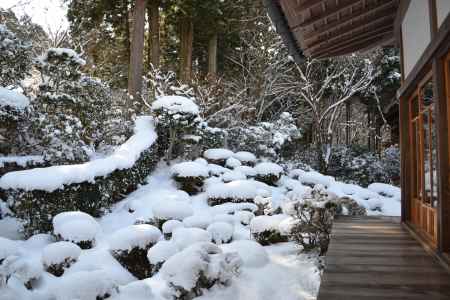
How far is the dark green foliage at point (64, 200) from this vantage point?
22.9 ft

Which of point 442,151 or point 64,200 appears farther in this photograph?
point 64,200

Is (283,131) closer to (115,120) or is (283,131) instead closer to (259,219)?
(115,120)

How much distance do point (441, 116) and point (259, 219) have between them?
13.8 ft

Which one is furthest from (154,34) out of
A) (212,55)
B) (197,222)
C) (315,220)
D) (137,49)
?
(315,220)

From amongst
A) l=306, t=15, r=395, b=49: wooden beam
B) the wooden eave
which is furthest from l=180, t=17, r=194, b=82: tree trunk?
l=306, t=15, r=395, b=49: wooden beam

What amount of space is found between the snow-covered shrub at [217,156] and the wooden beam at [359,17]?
21.8ft

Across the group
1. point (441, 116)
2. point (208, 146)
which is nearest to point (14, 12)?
point (208, 146)

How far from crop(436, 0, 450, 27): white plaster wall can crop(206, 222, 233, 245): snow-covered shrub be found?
4388 millimetres

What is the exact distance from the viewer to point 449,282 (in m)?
2.68

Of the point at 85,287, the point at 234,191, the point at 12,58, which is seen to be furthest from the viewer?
the point at 12,58

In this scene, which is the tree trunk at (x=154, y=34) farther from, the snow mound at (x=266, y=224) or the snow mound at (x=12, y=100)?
the snow mound at (x=266, y=224)

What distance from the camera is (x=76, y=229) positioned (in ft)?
20.2

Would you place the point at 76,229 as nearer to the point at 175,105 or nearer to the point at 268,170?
the point at 175,105

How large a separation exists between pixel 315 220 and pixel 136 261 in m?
2.83
